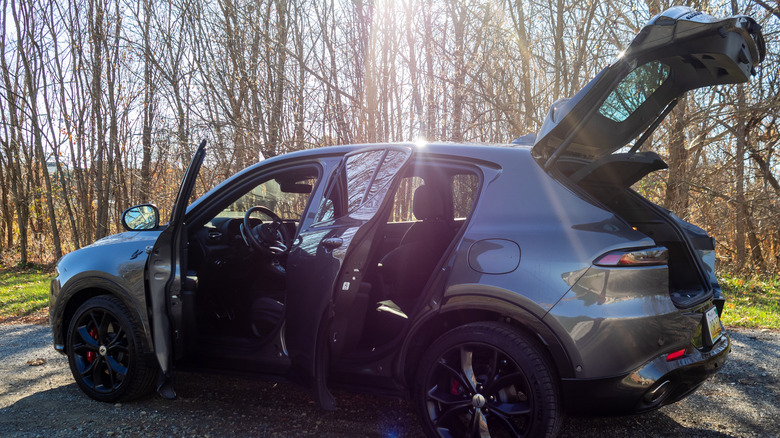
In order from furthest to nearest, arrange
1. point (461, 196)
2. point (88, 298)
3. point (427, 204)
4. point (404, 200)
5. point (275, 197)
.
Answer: point (404, 200) < point (461, 196) < point (275, 197) < point (88, 298) < point (427, 204)

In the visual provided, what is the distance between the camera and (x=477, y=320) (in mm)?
2684

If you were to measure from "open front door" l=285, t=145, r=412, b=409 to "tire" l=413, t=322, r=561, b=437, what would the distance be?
1.71 feet

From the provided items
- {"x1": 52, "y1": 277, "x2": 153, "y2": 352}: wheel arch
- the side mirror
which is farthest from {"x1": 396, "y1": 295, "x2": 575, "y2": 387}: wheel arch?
the side mirror

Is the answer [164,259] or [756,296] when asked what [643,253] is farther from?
[756,296]

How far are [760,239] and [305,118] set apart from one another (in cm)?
1000

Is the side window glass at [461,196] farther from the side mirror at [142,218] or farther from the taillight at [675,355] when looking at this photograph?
the side mirror at [142,218]

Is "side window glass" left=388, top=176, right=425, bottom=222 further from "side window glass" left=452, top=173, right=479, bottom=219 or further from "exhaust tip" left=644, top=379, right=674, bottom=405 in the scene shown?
"exhaust tip" left=644, top=379, right=674, bottom=405

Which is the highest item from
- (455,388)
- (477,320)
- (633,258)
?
(633,258)

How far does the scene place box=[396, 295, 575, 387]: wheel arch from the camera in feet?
7.86

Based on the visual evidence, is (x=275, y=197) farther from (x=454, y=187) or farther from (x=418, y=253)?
(x=454, y=187)

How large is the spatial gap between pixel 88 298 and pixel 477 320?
2.86 m

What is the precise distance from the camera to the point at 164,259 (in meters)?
3.23

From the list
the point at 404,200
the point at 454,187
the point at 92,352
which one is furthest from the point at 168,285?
the point at 404,200

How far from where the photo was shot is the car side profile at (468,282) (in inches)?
92.5
